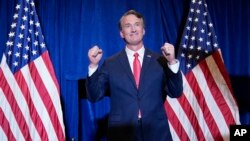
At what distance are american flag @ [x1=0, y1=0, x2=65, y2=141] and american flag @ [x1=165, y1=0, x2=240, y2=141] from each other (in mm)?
987

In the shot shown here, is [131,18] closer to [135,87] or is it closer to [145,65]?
[145,65]

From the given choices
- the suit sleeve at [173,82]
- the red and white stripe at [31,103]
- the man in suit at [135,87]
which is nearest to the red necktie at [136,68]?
the man in suit at [135,87]

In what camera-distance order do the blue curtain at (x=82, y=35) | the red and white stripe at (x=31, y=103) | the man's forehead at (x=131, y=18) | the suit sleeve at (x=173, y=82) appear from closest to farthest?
the suit sleeve at (x=173, y=82)
the man's forehead at (x=131, y=18)
the red and white stripe at (x=31, y=103)
the blue curtain at (x=82, y=35)

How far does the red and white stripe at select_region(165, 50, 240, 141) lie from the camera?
3047mm

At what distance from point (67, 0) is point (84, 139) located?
1226 mm

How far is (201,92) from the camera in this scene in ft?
10.1

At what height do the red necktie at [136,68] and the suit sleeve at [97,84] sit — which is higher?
the red necktie at [136,68]

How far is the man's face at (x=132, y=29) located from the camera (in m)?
1.95

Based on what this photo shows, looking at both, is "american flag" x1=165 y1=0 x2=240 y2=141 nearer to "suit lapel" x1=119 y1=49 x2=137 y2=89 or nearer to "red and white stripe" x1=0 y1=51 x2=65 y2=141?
"red and white stripe" x1=0 y1=51 x2=65 y2=141

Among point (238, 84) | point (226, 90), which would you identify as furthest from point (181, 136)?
point (238, 84)

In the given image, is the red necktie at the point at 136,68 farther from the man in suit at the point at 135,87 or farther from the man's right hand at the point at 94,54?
the man's right hand at the point at 94,54

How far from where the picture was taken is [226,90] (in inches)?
122

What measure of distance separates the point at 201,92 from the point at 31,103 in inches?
56.6

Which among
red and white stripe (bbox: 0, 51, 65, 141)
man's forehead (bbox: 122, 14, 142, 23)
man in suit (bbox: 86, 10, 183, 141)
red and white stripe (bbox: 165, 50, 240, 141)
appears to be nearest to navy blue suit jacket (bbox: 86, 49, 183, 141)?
man in suit (bbox: 86, 10, 183, 141)
